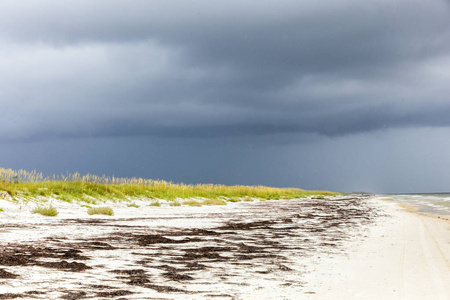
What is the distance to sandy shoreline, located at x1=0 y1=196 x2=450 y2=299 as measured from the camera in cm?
578

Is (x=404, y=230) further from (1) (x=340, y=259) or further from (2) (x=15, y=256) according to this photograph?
(2) (x=15, y=256)

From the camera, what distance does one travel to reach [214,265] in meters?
7.80

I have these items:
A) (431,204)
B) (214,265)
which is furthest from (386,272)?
(431,204)

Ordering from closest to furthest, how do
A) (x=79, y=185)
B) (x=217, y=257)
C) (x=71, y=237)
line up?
(x=217, y=257), (x=71, y=237), (x=79, y=185)

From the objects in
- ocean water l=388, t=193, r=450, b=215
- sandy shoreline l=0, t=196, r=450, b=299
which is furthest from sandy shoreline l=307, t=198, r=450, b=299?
ocean water l=388, t=193, r=450, b=215

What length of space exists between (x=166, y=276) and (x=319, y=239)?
259 inches

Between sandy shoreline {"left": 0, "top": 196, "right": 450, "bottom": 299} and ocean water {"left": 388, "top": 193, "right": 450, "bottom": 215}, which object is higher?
sandy shoreline {"left": 0, "top": 196, "right": 450, "bottom": 299}

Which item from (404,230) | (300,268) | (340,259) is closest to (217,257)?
(300,268)

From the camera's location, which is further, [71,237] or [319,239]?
[319,239]

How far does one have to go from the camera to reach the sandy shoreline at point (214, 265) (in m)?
5.78

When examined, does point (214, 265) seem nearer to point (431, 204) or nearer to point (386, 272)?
point (386, 272)

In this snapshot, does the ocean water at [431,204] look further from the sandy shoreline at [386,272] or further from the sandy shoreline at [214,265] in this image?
the sandy shoreline at [386,272]

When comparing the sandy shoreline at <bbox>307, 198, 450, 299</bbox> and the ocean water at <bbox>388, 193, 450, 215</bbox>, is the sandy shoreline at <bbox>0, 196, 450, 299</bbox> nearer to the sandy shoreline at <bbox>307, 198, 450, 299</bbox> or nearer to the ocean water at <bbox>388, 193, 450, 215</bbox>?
the sandy shoreline at <bbox>307, 198, 450, 299</bbox>

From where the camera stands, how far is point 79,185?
29.2 meters
